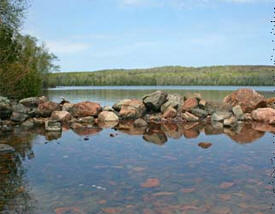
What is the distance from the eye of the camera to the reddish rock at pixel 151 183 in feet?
30.5

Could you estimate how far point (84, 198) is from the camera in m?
8.23

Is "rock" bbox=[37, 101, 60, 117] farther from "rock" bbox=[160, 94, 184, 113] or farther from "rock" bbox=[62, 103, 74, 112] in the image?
"rock" bbox=[160, 94, 184, 113]

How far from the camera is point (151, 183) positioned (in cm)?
950

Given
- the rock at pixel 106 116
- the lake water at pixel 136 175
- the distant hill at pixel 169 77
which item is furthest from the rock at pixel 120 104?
the distant hill at pixel 169 77

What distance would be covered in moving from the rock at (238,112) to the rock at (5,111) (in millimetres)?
18012

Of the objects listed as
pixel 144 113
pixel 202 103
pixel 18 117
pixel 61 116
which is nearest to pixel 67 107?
pixel 61 116

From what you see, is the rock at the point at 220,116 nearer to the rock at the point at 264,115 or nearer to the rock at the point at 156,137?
the rock at the point at 264,115

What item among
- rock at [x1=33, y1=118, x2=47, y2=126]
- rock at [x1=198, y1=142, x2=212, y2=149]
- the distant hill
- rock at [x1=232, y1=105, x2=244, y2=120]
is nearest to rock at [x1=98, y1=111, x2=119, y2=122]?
rock at [x1=33, y1=118, x2=47, y2=126]

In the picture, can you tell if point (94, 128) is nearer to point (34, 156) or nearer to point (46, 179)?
point (34, 156)

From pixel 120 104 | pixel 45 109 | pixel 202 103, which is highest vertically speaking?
pixel 202 103

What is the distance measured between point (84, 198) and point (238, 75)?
128 meters

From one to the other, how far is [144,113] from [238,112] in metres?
7.89

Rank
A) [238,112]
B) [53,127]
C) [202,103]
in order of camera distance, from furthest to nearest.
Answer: [202,103], [238,112], [53,127]

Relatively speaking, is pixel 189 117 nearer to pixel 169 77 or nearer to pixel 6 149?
pixel 6 149
